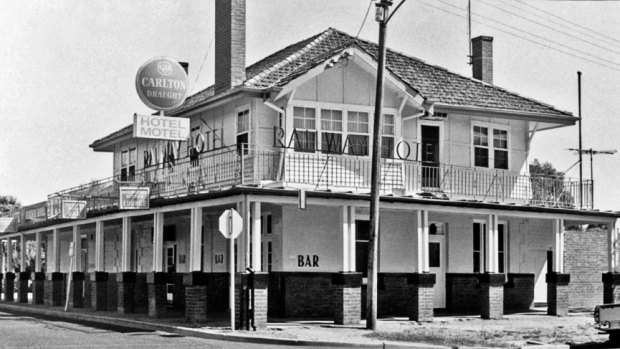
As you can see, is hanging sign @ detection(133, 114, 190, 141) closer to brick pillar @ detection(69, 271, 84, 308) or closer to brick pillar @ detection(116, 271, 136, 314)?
brick pillar @ detection(116, 271, 136, 314)

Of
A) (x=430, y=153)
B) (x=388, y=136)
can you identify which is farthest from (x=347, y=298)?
(x=430, y=153)

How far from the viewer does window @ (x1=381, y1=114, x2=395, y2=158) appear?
27.8 metres

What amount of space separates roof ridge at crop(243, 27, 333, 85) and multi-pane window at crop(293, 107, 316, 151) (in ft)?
4.72

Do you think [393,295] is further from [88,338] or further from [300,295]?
[88,338]

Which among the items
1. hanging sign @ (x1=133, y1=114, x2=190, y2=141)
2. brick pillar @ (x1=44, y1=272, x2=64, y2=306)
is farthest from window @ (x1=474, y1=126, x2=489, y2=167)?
brick pillar @ (x1=44, y1=272, x2=64, y2=306)

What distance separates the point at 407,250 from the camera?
29109 millimetres

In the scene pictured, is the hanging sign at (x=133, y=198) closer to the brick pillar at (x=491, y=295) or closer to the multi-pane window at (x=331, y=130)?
the multi-pane window at (x=331, y=130)

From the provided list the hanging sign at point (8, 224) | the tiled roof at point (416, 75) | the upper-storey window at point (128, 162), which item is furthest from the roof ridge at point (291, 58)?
the hanging sign at point (8, 224)

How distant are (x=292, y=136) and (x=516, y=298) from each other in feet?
34.9

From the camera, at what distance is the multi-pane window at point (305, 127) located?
26.4 metres

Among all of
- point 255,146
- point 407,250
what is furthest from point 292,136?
point 407,250

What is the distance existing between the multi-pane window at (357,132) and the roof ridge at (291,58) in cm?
259

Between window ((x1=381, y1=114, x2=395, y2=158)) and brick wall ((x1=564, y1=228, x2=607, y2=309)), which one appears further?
brick wall ((x1=564, y1=228, x2=607, y2=309))

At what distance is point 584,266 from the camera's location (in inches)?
1356
